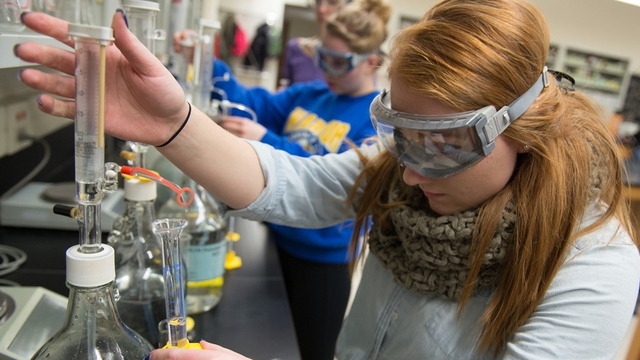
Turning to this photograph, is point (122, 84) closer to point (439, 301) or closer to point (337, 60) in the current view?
point (439, 301)

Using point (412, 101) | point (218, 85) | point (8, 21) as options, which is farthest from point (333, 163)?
point (218, 85)

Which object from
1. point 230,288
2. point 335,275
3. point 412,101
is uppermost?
point 412,101

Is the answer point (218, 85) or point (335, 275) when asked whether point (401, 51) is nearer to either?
point (335, 275)

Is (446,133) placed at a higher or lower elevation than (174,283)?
higher

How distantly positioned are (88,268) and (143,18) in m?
0.48

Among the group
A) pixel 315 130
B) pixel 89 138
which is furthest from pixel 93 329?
pixel 315 130

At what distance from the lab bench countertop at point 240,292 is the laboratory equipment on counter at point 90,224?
1.17ft

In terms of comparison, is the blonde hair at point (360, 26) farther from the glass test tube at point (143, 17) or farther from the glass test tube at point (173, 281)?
the glass test tube at point (173, 281)

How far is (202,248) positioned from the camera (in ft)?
3.32

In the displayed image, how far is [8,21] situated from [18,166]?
1024 millimetres

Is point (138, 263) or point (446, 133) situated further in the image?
point (138, 263)

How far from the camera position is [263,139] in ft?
4.79

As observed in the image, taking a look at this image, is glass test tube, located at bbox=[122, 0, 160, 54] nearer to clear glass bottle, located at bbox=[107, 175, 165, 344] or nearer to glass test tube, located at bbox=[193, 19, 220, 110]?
clear glass bottle, located at bbox=[107, 175, 165, 344]

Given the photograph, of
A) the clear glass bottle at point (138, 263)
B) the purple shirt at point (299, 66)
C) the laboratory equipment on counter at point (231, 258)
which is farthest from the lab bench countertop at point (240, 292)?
the purple shirt at point (299, 66)
